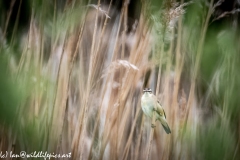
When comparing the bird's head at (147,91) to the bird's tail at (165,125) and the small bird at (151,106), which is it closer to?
the small bird at (151,106)

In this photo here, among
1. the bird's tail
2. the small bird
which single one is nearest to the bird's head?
the small bird

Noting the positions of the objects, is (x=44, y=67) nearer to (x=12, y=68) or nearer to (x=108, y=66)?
(x=12, y=68)

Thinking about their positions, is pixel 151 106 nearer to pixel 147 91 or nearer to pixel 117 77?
pixel 147 91

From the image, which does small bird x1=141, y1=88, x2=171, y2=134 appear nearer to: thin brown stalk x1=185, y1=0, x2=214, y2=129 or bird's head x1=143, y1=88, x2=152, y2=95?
bird's head x1=143, y1=88, x2=152, y2=95

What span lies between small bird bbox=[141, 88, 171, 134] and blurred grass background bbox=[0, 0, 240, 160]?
0.02 metres

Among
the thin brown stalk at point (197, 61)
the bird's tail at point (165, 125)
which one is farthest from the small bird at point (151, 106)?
the thin brown stalk at point (197, 61)

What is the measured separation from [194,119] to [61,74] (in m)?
0.54

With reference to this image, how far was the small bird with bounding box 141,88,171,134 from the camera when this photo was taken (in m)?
1.32

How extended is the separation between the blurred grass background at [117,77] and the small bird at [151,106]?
0.07 ft

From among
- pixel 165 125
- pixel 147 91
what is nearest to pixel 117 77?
pixel 147 91

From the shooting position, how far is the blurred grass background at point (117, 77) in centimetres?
132

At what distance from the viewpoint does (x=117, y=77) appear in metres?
1.34

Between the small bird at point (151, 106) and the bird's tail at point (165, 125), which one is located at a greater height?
the small bird at point (151, 106)

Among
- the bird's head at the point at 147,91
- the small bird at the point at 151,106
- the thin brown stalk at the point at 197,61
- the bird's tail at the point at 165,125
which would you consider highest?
the thin brown stalk at the point at 197,61
